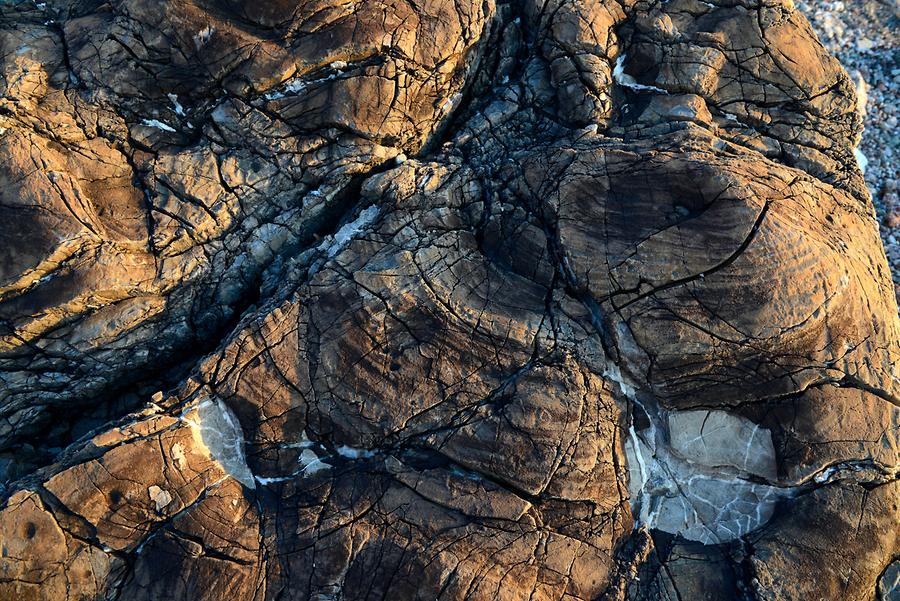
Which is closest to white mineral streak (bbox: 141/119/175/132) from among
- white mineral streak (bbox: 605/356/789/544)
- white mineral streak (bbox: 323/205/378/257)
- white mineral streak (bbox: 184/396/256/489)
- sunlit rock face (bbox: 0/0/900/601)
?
sunlit rock face (bbox: 0/0/900/601)

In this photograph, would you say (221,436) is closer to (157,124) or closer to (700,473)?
(157,124)

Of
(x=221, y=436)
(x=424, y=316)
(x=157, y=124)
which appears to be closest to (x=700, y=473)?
(x=424, y=316)

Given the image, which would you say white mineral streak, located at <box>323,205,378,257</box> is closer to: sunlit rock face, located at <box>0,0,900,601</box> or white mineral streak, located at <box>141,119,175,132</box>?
sunlit rock face, located at <box>0,0,900,601</box>

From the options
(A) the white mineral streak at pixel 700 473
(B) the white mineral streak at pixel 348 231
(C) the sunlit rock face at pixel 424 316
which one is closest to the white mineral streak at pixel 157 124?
(C) the sunlit rock face at pixel 424 316

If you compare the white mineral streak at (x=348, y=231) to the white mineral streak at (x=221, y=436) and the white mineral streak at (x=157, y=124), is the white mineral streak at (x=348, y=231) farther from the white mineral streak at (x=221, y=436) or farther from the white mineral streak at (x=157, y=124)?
the white mineral streak at (x=157, y=124)

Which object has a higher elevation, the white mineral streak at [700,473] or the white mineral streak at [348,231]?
the white mineral streak at [348,231]

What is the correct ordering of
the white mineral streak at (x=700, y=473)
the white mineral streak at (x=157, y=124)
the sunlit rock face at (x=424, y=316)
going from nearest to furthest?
the sunlit rock face at (x=424, y=316)
the white mineral streak at (x=700, y=473)
the white mineral streak at (x=157, y=124)

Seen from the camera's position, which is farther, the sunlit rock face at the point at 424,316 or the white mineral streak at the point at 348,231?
the white mineral streak at the point at 348,231

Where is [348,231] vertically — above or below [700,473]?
above
